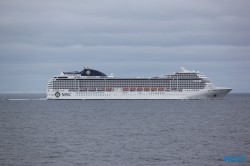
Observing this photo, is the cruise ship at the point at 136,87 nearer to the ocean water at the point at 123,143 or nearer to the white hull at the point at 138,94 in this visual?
Result: the white hull at the point at 138,94

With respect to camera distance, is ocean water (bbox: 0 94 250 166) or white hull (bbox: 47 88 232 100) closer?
ocean water (bbox: 0 94 250 166)

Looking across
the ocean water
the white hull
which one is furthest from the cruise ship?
the ocean water

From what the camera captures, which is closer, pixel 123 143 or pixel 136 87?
pixel 123 143

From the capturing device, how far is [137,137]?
4781cm

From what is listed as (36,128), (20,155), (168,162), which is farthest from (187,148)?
(36,128)

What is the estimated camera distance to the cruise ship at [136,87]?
125250 mm

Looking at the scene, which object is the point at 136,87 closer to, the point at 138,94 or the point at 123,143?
the point at 138,94

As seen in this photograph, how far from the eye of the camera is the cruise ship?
125 m

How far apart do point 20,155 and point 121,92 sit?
287ft

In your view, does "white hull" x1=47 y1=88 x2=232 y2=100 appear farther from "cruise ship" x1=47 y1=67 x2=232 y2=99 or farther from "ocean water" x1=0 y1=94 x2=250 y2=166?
"ocean water" x1=0 y1=94 x2=250 y2=166

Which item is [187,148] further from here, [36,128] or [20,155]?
[36,128]

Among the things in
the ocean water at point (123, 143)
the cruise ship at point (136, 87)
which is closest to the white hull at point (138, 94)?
the cruise ship at point (136, 87)

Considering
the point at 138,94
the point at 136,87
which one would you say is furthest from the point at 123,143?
the point at 136,87

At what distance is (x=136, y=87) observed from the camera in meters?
126
